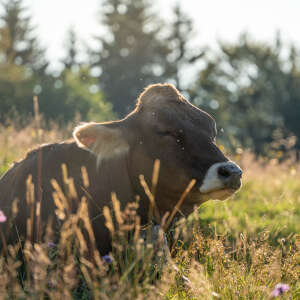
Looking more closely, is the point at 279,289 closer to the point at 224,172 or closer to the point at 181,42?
the point at 224,172

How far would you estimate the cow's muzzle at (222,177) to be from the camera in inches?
132

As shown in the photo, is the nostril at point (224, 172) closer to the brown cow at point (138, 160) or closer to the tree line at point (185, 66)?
the brown cow at point (138, 160)

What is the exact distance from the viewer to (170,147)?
3.73 metres

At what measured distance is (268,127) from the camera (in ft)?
106

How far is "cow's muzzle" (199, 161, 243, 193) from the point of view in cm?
336

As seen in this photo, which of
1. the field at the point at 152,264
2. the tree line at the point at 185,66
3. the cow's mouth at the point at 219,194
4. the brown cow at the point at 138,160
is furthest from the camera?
the tree line at the point at 185,66

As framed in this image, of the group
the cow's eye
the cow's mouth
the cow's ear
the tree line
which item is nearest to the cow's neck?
the cow's ear

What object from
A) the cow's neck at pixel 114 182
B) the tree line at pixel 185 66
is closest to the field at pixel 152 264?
the cow's neck at pixel 114 182

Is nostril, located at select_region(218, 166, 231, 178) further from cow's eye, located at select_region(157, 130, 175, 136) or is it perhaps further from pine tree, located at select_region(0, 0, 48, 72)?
pine tree, located at select_region(0, 0, 48, 72)

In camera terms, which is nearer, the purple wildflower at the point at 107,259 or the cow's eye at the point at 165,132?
the purple wildflower at the point at 107,259

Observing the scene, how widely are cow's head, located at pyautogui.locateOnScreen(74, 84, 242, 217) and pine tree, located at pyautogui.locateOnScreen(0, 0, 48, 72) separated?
101 ft

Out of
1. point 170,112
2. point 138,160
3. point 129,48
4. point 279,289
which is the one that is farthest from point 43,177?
point 129,48

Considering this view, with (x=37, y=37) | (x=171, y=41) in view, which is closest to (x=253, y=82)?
(x=171, y=41)

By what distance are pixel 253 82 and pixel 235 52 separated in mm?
2858
